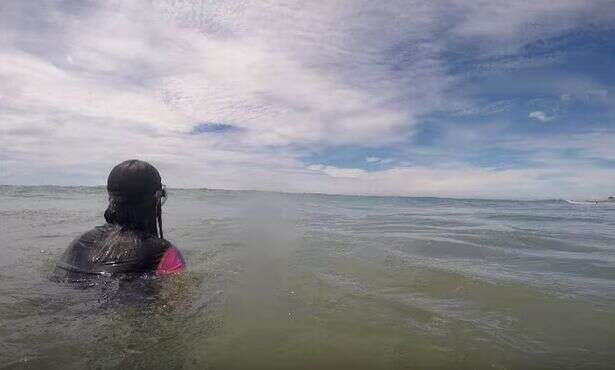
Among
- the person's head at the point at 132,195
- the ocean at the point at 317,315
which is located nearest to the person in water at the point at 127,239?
the person's head at the point at 132,195

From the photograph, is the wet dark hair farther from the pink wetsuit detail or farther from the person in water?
the pink wetsuit detail

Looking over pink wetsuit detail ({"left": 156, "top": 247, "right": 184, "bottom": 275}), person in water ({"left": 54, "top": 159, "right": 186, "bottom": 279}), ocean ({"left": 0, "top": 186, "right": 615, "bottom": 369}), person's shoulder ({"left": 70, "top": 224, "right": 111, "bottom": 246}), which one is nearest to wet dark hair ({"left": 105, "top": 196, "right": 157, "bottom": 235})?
person in water ({"left": 54, "top": 159, "right": 186, "bottom": 279})

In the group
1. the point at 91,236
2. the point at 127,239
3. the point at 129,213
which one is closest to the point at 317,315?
the point at 127,239

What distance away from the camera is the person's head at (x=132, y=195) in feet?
15.9

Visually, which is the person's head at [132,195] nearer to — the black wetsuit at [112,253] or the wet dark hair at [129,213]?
the wet dark hair at [129,213]

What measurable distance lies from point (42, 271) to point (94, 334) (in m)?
3.30

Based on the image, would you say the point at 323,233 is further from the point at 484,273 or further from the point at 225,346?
the point at 225,346

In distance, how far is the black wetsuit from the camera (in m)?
4.56

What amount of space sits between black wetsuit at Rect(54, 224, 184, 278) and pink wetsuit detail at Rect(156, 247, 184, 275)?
0.02 m

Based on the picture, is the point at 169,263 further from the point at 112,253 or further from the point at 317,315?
the point at 317,315

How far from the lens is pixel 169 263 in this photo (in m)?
4.80

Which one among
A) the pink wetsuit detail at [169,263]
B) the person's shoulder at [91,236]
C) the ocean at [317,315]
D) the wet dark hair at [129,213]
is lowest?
the ocean at [317,315]

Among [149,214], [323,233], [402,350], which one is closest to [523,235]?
[323,233]

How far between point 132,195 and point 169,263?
914 mm
